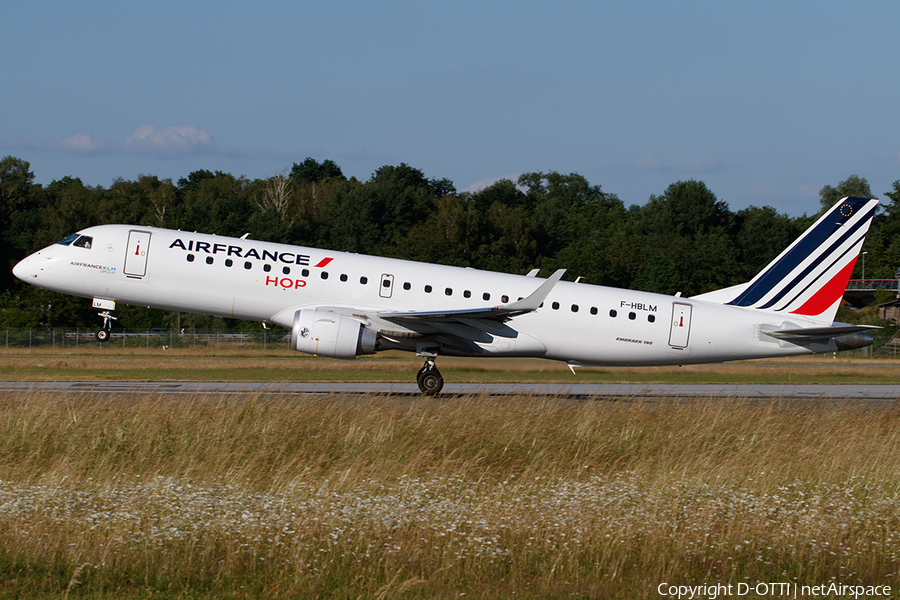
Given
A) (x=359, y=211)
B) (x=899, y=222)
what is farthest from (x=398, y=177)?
(x=899, y=222)

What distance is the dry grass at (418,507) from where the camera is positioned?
7.93m

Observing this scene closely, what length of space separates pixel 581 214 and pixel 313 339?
102 meters

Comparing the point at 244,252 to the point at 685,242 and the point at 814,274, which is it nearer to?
the point at 814,274

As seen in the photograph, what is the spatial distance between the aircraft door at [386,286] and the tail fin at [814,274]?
11.0 metres

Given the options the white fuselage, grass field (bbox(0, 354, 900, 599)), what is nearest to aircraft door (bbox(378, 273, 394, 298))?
the white fuselage

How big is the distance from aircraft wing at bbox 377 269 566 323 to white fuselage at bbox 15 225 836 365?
55 cm

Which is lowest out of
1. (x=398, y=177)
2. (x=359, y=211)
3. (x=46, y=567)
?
(x=46, y=567)

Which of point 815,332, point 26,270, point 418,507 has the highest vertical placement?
point 815,332

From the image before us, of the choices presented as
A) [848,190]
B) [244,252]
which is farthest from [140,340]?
[848,190]

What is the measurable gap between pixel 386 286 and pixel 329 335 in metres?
2.37

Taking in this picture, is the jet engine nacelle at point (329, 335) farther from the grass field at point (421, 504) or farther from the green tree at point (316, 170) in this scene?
the green tree at point (316, 170)

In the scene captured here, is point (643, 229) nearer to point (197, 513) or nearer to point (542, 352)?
point (542, 352)

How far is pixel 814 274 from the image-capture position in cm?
2569

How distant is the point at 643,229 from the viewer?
102688 millimetres
